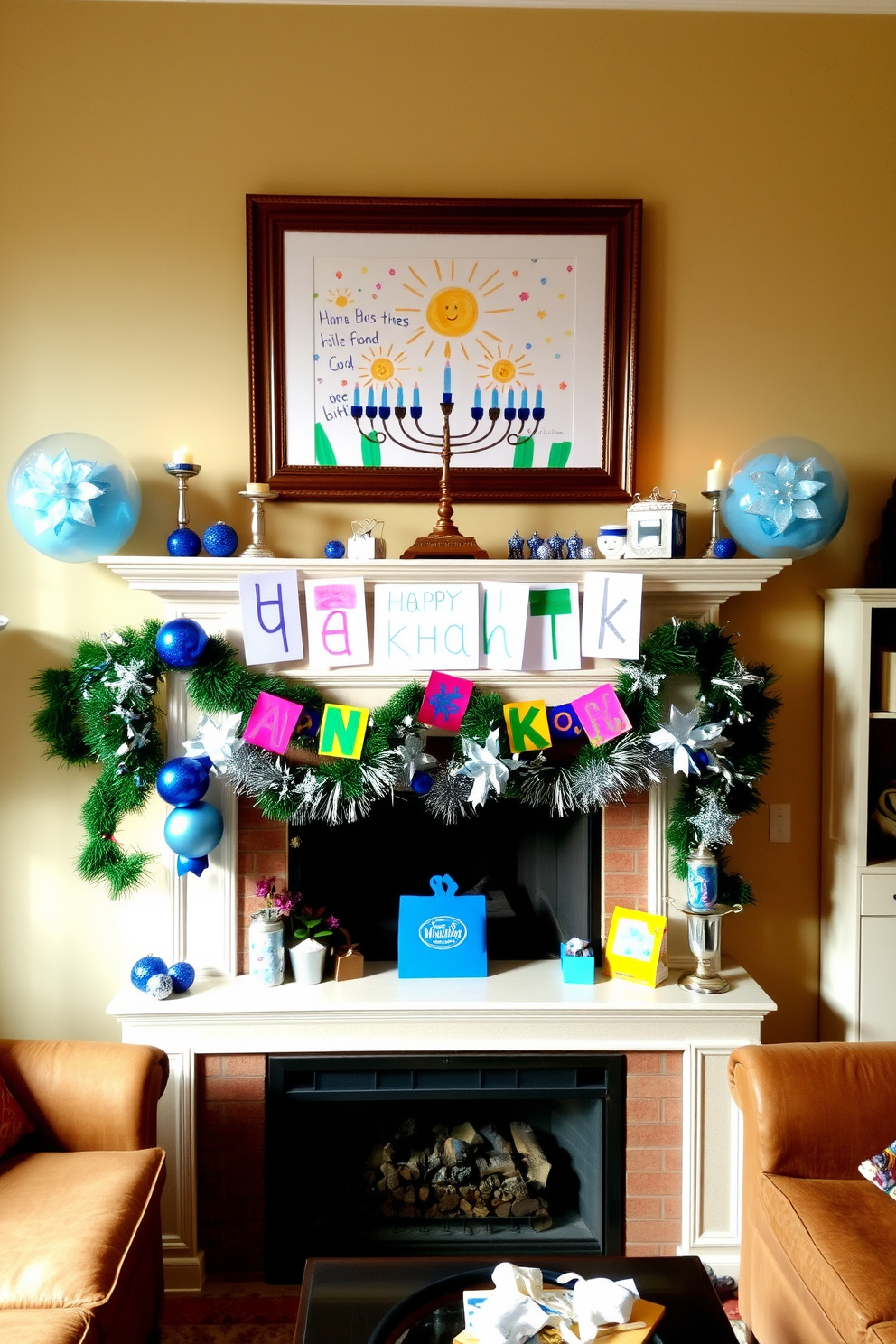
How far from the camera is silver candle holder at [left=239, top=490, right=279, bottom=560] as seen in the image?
231 cm

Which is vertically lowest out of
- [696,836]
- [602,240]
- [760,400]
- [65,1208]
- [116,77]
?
[65,1208]

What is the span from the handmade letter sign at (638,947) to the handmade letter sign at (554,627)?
2.07ft

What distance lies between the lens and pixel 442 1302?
145 cm

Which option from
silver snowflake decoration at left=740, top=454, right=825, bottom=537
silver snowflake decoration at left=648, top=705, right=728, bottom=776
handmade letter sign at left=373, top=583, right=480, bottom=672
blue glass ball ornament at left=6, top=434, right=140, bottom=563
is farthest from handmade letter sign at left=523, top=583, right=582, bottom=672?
blue glass ball ornament at left=6, top=434, right=140, bottom=563

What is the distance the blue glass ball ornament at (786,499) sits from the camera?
2279mm

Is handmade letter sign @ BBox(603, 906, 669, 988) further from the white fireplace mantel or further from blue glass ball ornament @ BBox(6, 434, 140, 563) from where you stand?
blue glass ball ornament @ BBox(6, 434, 140, 563)

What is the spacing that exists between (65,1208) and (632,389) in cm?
216

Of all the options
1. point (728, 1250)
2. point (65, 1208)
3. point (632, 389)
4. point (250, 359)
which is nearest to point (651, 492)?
point (632, 389)

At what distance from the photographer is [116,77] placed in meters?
2.42

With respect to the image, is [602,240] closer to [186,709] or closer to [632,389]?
[632,389]

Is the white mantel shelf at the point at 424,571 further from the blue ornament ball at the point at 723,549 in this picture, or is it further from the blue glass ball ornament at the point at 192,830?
the blue glass ball ornament at the point at 192,830

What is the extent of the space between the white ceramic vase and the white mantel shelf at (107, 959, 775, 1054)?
0.06m

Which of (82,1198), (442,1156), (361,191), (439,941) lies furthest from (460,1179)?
(361,191)

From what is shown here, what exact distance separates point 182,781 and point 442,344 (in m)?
1.26
